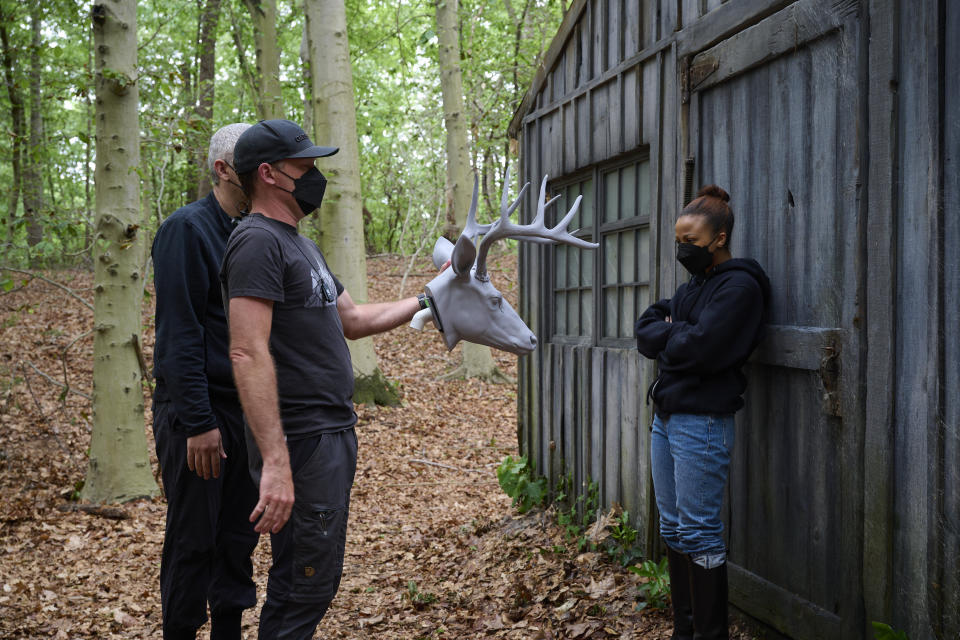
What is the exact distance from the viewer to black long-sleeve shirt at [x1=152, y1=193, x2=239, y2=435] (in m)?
3.36

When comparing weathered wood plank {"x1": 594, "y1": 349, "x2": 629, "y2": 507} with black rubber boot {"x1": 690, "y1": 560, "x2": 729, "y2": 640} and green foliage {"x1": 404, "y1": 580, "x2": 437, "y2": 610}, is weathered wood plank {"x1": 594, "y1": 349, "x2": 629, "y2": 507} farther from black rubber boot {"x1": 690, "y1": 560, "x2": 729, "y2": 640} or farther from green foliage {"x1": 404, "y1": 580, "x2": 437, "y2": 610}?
black rubber boot {"x1": 690, "y1": 560, "x2": 729, "y2": 640}

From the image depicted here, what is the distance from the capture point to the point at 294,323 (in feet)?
9.84

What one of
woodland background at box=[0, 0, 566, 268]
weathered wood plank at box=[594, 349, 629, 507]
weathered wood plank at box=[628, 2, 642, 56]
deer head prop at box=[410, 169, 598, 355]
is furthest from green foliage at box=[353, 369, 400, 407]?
deer head prop at box=[410, 169, 598, 355]

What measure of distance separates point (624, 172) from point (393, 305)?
233 cm

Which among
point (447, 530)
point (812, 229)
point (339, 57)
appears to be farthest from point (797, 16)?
point (339, 57)

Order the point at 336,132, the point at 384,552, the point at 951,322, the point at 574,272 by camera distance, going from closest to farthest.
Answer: the point at 951,322
the point at 574,272
the point at 384,552
the point at 336,132

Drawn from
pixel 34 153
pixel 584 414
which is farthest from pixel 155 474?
pixel 584 414

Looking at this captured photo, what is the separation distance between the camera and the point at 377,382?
11633mm

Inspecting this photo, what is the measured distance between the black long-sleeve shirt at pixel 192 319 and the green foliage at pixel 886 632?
2.78m

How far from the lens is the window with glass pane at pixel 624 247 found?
5090mm

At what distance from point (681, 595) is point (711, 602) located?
1.11 feet

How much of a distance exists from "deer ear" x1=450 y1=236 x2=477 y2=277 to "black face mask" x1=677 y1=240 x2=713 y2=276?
975mm

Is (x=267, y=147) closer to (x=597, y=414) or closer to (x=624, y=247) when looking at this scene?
(x=624, y=247)

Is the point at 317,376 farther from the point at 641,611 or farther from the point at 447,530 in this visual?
the point at 447,530
